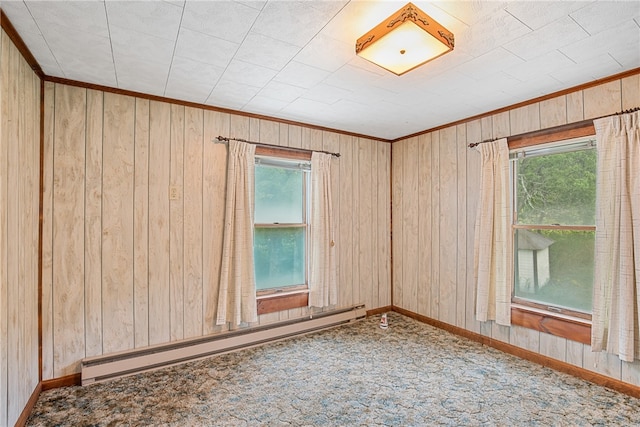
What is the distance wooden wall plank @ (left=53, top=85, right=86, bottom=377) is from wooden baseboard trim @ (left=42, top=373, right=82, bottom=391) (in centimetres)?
4

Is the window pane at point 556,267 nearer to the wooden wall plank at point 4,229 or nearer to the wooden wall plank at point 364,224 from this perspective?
the wooden wall plank at point 364,224

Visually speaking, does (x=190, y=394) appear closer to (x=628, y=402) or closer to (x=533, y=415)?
(x=533, y=415)

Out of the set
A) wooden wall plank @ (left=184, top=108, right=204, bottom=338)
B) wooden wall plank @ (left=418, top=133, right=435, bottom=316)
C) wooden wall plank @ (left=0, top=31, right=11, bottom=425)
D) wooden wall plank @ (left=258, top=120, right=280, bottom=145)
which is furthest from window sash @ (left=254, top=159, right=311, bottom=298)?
wooden wall plank @ (left=0, top=31, right=11, bottom=425)

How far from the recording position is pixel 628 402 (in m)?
2.26

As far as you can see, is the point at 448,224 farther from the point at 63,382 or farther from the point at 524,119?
the point at 63,382

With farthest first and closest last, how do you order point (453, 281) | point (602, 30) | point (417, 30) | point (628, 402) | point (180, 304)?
point (453, 281) → point (180, 304) → point (628, 402) → point (602, 30) → point (417, 30)

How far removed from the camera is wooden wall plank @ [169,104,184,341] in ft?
9.61

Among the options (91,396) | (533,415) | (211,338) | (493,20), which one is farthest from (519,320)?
(91,396)

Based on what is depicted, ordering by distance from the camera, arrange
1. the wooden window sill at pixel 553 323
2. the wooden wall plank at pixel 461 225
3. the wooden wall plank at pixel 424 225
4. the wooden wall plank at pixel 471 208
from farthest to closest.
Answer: the wooden wall plank at pixel 424 225
the wooden wall plank at pixel 461 225
the wooden wall plank at pixel 471 208
the wooden window sill at pixel 553 323

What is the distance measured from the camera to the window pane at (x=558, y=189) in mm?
2654

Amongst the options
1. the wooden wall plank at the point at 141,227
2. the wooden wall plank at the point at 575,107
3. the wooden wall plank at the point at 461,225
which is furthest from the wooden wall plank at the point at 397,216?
the wooden wall plank at the point at 141,227

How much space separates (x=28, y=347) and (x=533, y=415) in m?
3.42

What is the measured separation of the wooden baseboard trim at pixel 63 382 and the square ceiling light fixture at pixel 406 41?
318cm

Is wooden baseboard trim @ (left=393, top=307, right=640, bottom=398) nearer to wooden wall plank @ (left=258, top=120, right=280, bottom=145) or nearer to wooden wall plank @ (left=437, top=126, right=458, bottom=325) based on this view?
wooden wall plank @ (left=437, top=126, right=458, bottom=325)
